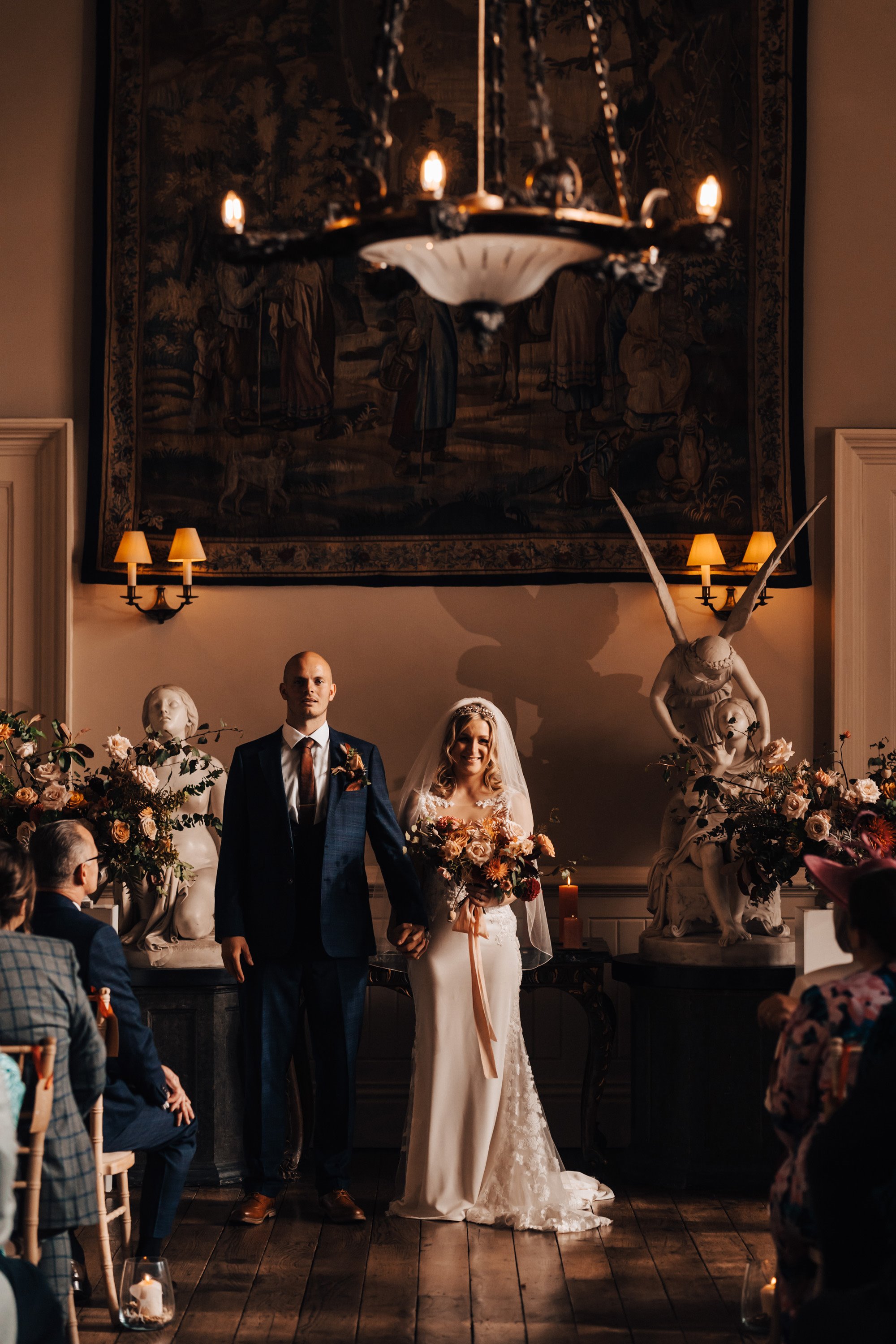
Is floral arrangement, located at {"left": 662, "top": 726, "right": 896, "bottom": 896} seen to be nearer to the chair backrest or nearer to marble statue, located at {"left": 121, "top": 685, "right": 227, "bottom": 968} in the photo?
marble statue, located at {"left": 121, "top": 685, "right": 227, "bottom": 968}

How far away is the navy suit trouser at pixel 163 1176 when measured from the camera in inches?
176

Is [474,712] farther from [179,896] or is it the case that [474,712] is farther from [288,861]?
[179,896]

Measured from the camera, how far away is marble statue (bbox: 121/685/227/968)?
617 centimetres

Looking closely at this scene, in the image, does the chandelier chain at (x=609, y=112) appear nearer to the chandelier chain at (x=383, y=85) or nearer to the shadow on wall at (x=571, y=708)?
the chandelier chain at (x=383, y=85)

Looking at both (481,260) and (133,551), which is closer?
(481,260)

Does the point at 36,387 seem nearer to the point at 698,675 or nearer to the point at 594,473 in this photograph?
the point at 594,473

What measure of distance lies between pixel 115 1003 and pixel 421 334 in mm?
4186

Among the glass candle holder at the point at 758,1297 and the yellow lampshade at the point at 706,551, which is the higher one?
the yellow lampshade at the point at 706,551

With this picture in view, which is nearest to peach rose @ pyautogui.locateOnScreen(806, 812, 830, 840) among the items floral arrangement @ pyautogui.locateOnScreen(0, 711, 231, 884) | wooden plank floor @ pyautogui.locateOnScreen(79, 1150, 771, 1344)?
wooden plank floor @ pyautogui.locateOnScreen(79, 1150, 771, 1344)

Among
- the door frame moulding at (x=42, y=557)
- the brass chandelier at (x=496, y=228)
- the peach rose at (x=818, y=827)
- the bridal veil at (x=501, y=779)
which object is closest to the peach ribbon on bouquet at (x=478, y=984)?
the bridal veil at (x=501, y=779)

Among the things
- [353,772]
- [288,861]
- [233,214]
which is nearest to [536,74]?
[233,214]

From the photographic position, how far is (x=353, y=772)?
5.56 meters

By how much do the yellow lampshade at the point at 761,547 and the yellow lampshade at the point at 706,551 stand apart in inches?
6.1

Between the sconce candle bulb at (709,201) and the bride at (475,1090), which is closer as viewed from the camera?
the sconce candle bulb at (709,201)
